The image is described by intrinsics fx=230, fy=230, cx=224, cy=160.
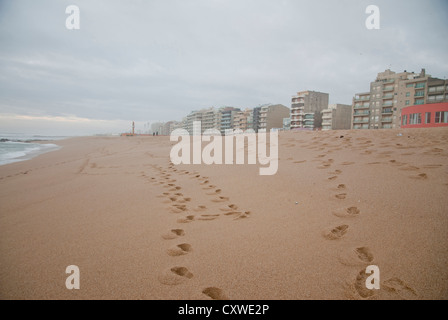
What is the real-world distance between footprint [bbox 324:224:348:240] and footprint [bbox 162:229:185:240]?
1.37 metres

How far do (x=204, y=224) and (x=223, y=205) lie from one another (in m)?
0.63

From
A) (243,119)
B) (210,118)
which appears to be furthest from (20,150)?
(210,118)

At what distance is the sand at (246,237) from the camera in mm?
1547

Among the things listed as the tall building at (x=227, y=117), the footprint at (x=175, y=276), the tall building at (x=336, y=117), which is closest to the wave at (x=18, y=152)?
the footprint at (x=175, y=276)

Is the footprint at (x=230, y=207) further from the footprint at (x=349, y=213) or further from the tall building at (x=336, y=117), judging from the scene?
the tall building at (x=336, y=117)

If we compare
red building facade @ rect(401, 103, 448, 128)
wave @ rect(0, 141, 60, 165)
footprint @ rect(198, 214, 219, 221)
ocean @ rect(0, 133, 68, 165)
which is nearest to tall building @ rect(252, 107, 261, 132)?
red building facade @ rect(401, 103, 448, 128)

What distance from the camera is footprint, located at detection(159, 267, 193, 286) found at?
1620 millimetres

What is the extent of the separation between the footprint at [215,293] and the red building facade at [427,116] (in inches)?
957

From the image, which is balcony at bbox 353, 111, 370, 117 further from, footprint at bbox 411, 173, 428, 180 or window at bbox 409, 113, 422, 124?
footprint at bbox 411, 173, 428, 180

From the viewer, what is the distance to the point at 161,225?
254 centimetres

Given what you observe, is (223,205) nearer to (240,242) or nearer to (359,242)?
(240,242)

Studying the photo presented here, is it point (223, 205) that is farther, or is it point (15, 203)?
point (15, 203)

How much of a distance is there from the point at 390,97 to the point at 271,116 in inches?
1340
